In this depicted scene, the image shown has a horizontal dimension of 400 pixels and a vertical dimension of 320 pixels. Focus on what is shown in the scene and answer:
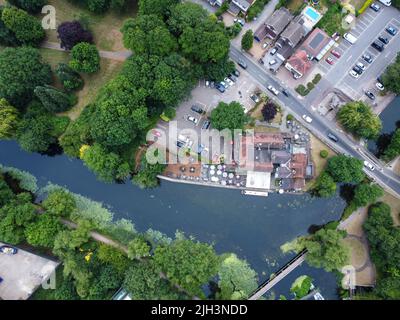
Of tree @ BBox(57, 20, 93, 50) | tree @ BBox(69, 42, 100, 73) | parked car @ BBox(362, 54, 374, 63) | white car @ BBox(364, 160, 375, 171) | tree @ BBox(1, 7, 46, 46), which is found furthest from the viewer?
parked car @ BBox(362, 54, 374, 63)

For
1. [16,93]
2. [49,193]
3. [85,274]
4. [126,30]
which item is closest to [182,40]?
[126,30]

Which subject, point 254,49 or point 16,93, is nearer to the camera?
point 16,93

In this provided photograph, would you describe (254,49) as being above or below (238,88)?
above

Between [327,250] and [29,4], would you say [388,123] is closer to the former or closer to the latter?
[327,250]

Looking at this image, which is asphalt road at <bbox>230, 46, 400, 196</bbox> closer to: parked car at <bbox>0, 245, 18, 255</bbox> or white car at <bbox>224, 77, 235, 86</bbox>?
white car at <bbox>224, 77, 235, 86</bbox>

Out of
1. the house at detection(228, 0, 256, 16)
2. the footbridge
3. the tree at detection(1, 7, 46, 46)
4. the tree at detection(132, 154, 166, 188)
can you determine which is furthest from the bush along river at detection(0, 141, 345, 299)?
the house at detection(228, 0, 256, 16)

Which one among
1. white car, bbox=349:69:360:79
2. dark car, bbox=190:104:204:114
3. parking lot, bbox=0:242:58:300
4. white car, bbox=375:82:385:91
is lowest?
parking lot, bbox=0:242:58:300

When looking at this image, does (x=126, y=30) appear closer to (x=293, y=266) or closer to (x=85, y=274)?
(x=85, y=274)

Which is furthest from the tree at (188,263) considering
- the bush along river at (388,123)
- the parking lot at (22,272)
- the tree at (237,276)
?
the bush along river at (388,123)
